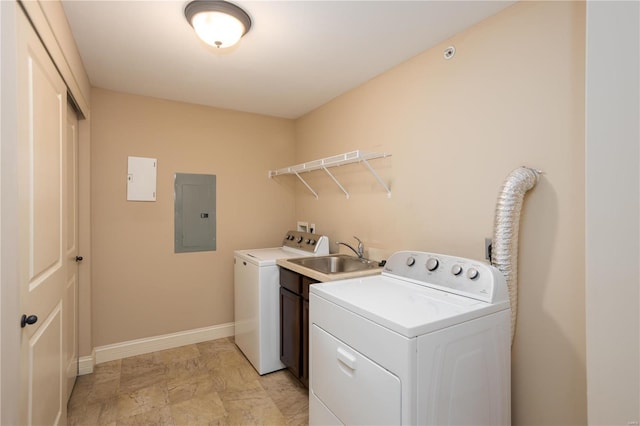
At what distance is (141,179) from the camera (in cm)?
287

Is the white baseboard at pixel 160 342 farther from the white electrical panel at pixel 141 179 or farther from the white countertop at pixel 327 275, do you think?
the white countertop at pixel 327 275

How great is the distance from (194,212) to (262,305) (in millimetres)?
1222

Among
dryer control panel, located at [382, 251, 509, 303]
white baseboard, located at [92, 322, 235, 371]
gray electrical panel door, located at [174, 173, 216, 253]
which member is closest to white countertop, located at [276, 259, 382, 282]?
dryer control panel, located at [382, 251, 509, 303]

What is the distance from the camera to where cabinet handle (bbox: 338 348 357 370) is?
1391 millimetres

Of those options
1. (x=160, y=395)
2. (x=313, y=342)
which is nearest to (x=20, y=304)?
→ (x=313, y=342)

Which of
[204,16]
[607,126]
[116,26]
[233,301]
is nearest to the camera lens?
[607,126]

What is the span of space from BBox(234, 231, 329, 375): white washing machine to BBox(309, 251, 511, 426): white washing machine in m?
0.90

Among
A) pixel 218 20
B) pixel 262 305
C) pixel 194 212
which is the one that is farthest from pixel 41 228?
pixel 194 212

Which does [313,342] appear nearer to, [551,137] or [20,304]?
[20,304]

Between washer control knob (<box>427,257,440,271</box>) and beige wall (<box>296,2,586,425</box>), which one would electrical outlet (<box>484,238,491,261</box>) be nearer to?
beige wall (<box>296,2,586,425</box>)

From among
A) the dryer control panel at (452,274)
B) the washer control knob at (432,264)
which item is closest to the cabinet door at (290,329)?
the dryer control panel at (452,274)

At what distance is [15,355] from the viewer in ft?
3.46

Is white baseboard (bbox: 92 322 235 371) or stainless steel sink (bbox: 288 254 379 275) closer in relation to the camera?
stainless steel sink (bbox: 288 254 379 275)

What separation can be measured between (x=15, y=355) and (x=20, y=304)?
0.17 m
